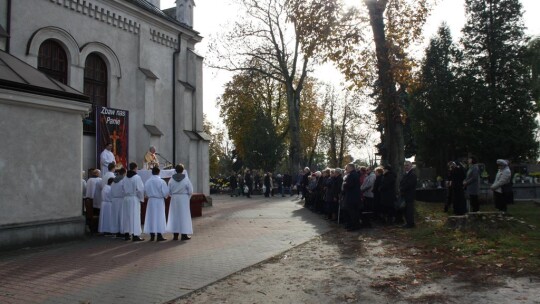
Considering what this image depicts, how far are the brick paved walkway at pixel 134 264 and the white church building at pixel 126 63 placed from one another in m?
2.33

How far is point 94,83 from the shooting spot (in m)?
17.6

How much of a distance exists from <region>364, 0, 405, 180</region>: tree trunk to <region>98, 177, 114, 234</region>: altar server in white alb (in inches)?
357

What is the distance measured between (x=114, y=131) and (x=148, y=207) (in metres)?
7.12

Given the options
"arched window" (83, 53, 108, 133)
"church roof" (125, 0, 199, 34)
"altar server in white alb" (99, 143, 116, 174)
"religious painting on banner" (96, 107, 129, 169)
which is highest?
"church roof" (125, 0, 199, 34)

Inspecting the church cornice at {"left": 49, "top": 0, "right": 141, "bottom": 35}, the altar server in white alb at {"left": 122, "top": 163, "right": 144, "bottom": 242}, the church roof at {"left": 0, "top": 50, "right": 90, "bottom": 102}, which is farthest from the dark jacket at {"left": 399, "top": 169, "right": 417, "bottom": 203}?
the church cornice at {"left": 49, "top": 0, "right": 141, "bottom": 35}

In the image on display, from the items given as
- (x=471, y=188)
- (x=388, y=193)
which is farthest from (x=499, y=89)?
(x=388, y=193)

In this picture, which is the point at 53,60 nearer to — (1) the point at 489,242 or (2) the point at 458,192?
(2) the point at 458,192

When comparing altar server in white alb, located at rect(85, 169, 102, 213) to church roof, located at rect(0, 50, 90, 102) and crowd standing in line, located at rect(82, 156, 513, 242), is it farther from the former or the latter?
church roof, located at rect(0, 50, 90, 102)

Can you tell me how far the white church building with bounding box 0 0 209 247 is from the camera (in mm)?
14930

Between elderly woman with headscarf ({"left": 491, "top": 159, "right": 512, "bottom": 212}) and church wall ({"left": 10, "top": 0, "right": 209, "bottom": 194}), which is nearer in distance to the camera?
elderly woman with headscarf ({"left": 491, "top": 159, "right": 512, "bottom": 212})

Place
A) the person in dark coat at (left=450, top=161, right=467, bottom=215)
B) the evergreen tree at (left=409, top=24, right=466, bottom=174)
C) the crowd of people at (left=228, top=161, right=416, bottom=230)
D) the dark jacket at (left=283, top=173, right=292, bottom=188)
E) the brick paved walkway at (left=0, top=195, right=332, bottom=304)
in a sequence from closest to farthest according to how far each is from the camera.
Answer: the brick paved walkway at (left=0, top=195, right=332, bottom=304), the crowd of people at (left=228, top=161, right=416, bottom=230), the person in dark coat at (left=450, top=161, right=467, bottom=215), the dark jacket at (left=283, top=173, right=292, bottom=188), the evergreen tree at (left=409, top=24, right=466, bottom=174)

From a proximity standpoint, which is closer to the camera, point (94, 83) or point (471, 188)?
point (471, 188)

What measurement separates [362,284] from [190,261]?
3.35m

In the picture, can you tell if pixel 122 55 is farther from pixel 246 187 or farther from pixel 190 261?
pixel 246 187
